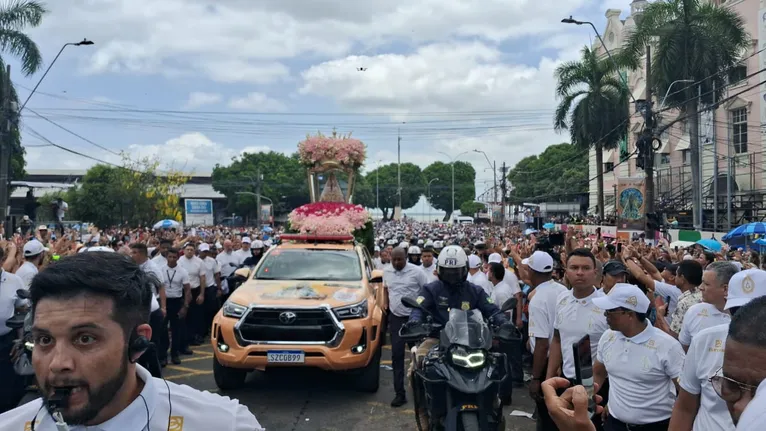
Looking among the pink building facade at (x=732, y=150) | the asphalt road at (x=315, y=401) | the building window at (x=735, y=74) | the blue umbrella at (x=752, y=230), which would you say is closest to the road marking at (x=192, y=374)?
the asphalt road at (x=315, y=401)

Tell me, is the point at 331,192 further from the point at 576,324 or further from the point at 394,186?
the point at 394,186

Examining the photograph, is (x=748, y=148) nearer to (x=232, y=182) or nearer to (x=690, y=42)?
(x=690, y=42)

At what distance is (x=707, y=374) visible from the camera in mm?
2863

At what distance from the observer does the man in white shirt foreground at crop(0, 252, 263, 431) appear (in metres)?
1.65

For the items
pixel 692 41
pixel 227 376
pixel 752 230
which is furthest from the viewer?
pixel 692 41

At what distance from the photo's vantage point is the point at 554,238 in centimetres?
1324

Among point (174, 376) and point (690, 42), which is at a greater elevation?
point (690, 42)

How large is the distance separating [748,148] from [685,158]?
24.5ft

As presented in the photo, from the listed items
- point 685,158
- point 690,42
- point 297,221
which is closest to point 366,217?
point 297,221

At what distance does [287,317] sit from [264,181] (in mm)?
73099

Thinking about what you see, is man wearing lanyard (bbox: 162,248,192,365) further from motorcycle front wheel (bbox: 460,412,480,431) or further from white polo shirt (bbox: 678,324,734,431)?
white polo shirt (bbox: 678,324,734,431)

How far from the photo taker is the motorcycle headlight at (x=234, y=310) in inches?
276

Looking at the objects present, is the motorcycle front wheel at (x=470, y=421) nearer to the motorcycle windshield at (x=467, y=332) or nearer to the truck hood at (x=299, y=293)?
the motorcycle windshield at (x=467, y=332)

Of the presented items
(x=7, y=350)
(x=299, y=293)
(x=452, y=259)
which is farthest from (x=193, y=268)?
(x=452, y=259)
